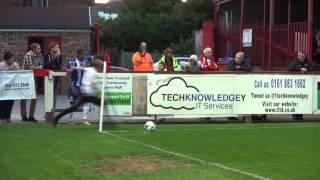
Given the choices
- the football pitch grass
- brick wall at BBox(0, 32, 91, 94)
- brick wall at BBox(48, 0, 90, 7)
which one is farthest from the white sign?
brick wall at BBox(48, 0, 90, 7)

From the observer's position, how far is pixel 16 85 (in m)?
17.3

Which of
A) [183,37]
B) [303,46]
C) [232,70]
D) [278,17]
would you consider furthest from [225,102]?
[183,37]

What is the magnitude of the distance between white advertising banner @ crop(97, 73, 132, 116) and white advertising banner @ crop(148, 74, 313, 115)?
0.54 meters

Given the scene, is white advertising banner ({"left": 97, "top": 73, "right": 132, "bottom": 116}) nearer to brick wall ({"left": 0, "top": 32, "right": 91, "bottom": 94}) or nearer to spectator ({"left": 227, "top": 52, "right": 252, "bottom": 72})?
spectator ({"left": 227, "top": 52, "right": 252, "bottom": 72})

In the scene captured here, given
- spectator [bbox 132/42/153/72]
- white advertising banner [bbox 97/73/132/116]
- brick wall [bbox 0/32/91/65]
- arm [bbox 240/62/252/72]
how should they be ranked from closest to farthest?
white advertising banner [bbox 97/73/132/116] < spectator [bbox 132/42/153/72] < arm [bbox 240/62/252/72] < brick wall [bbox 0/32/91/65]

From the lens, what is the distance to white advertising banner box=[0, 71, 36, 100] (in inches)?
674

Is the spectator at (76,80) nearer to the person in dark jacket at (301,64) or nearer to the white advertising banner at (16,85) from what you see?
the white advertising banner at (16,85)

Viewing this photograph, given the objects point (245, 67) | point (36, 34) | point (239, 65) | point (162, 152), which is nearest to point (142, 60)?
point (239, 65)

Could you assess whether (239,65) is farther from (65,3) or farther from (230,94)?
(65,3)

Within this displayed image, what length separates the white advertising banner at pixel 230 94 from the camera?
687 inches

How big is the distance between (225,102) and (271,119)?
2025mm

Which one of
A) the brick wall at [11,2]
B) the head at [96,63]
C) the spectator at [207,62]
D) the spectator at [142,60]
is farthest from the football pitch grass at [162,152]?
the brick wall at [11,2]

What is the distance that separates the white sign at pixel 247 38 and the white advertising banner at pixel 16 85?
13209mm

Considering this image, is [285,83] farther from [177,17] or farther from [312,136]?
[177,17]
